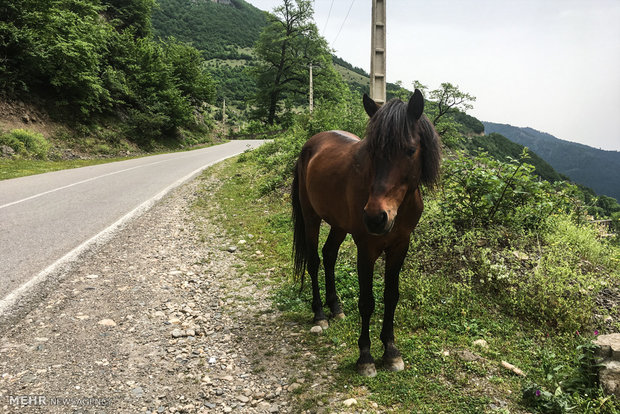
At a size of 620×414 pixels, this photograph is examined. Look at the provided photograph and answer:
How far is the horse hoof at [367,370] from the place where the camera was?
2.80 metres

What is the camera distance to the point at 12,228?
6133 mm

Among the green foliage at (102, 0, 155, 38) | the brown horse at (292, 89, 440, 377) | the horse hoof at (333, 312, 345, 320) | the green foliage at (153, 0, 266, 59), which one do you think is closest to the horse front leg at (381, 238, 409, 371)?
the brown horse at (292, 89, 440, 377)

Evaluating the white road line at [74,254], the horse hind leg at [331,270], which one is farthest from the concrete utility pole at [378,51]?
the white road line at [74,254]

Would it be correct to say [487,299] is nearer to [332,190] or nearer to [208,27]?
[332,190]

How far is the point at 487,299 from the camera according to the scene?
3814mm

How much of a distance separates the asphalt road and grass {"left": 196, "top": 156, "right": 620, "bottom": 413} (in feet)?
9.32

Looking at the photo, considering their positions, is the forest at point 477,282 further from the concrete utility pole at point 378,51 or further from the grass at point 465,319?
the concrete utility pole at point 378,51

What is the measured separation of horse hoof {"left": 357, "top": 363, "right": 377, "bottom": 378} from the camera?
2805 millimetres

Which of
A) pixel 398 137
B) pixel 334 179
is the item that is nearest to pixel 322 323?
pixel 334 179

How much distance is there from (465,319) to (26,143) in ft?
62.5

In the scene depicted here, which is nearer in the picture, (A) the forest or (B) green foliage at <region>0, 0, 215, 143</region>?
(A) the forest

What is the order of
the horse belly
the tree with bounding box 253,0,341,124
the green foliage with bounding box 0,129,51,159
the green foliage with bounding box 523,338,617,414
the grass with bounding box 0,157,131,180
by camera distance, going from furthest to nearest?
the tree with bounding box 253,0,341,124
the green foliage with bounding box 0,129,51,159
the grass with bounding box 0,157,131,180
the horse belly
the green foliage with bounding box 523,338,617,414

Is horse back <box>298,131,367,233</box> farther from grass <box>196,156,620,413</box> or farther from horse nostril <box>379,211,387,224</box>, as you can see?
grass <box>196,156,620,413</box>

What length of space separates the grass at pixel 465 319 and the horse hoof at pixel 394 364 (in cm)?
7
